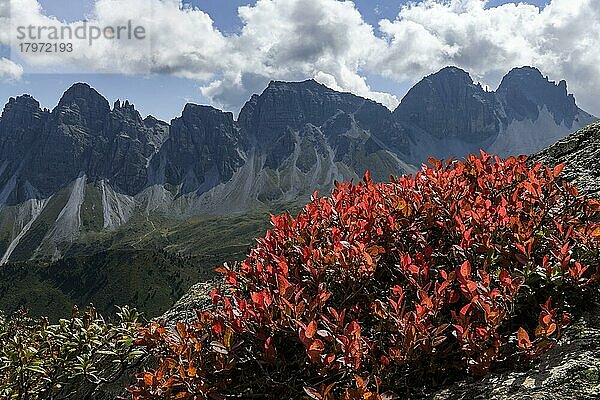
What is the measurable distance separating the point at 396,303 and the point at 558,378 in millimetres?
965

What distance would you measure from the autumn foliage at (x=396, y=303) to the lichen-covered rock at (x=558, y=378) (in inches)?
3.5

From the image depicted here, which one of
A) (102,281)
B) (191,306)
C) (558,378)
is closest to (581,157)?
(558,378)

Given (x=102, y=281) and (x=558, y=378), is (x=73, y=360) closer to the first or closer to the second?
(x=558, y=378)

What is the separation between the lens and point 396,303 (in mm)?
2896

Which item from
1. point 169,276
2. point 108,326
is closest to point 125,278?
point 169,276

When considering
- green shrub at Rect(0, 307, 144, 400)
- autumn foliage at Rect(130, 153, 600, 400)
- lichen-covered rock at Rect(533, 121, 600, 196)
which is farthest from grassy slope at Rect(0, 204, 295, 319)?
autumn foliage at Rect(130, 153, 600, 400)

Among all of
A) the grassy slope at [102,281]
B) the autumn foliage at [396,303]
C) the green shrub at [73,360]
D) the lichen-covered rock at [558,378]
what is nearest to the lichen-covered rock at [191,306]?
the green shrub at [73,360]

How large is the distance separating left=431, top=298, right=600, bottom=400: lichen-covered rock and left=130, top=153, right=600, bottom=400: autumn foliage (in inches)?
3.5

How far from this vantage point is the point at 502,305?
2824 mm

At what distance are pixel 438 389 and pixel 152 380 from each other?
1.82 metres

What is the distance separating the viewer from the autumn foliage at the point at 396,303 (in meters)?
2.68

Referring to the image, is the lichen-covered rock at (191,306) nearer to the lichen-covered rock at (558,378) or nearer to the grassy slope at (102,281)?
the lichen-covered rock at (558,378)

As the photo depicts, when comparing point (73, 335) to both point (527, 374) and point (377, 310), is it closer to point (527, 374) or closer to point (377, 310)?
point (377, 310)

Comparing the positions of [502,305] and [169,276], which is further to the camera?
[169,276]
